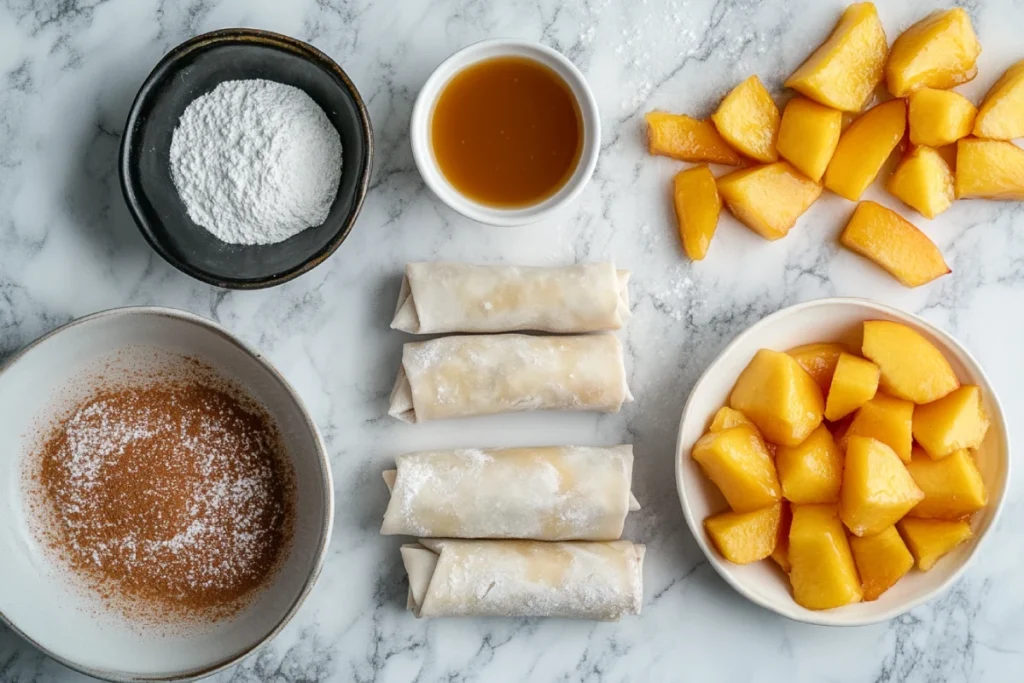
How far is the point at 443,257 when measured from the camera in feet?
6.86

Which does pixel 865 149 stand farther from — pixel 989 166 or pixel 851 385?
pixel 851 385

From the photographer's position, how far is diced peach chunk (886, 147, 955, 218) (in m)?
2.01

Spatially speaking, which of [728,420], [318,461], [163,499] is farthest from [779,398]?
[163,499]

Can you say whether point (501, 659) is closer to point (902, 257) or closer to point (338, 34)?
point (902, 257)

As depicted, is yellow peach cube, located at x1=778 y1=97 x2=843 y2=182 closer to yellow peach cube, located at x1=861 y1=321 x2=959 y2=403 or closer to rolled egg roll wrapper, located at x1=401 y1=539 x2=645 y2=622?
yellow peach cube, located at x1=861 y1=321 x2=959 y2=403

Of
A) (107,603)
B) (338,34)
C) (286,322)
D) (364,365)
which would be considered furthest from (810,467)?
(107,603)

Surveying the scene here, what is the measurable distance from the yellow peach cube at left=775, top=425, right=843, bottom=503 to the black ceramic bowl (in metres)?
1.07

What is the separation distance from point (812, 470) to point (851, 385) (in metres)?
0.20

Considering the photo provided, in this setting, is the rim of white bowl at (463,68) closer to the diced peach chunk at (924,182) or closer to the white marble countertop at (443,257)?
the white marble countertop at (443,257)

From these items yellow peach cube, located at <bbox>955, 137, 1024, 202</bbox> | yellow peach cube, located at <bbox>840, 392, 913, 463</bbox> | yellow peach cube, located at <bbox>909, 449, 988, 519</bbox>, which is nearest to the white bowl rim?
yellow peach cube, located at <bbox>840, 392, 913, 463</bbox>

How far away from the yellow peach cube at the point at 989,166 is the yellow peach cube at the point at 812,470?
0.67 meters

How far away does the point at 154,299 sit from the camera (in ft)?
6.82

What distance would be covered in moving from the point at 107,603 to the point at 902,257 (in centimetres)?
196

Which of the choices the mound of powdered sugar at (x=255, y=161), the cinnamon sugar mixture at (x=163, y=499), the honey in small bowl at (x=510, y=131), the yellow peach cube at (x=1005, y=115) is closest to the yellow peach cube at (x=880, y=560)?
the yellow peach cube at (x=1005, y=115)
